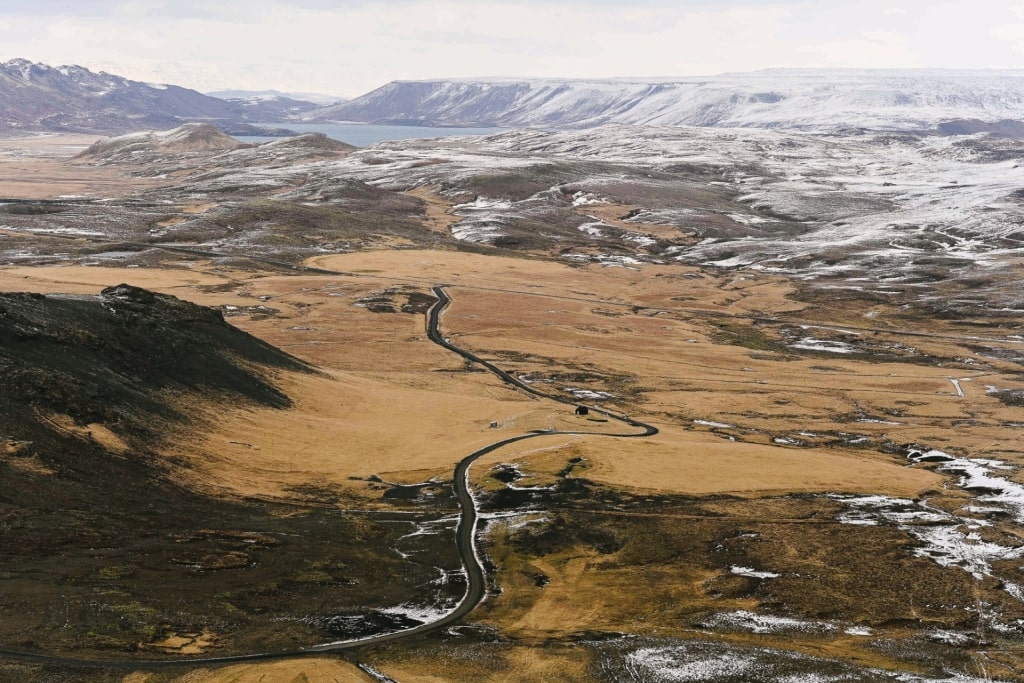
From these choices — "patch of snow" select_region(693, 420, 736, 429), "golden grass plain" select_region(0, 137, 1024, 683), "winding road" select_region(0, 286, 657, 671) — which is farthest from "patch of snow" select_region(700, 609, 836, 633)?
"patch of snow" select_region(693, 420, 736, 429)

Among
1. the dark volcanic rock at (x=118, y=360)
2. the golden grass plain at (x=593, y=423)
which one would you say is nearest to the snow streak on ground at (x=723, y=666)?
the golden grass plain at (x=593, y=423)

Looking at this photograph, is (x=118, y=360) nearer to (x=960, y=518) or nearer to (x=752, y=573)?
(x=752, y=573)

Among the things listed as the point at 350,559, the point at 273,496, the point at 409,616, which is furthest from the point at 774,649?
the point at 273,496

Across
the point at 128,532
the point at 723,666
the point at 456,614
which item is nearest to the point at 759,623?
the point at 723,666

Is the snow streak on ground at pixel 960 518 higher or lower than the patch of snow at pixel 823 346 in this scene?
higher

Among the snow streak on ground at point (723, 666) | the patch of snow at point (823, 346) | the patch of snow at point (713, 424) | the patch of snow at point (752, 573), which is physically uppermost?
the snow streak on ground at point (723, 666)

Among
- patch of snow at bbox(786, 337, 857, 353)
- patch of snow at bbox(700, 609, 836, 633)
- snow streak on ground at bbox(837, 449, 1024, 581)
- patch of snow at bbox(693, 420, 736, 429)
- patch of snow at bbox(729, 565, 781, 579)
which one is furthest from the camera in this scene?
patch of snow at bbox(786, 337, 857, 353)

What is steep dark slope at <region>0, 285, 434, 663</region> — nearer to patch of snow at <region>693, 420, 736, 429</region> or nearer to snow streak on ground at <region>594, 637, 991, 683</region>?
snow streak on ground at <region>594, 637, 991, 683</region>

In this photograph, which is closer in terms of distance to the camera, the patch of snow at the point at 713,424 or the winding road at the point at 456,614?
the winding road at the point at 456,614

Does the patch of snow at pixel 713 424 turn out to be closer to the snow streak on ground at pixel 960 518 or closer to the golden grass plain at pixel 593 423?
the golden grass plain at pixel 593 423

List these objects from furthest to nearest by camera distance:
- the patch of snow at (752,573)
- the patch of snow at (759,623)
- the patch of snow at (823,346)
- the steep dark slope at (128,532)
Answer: the patch of snow at (823,346)
the patch of snow at (752,573)
the patch of snow at (759,623)
the steep dark slope at (128,532)

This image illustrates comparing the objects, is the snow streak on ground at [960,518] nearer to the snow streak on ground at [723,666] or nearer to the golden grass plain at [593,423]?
the golden grass plain at [593,423]

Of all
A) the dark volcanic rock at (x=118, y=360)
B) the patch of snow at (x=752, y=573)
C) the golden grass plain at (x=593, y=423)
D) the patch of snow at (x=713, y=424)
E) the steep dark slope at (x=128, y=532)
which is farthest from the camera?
the patch of snow at (x=713, y=424)
